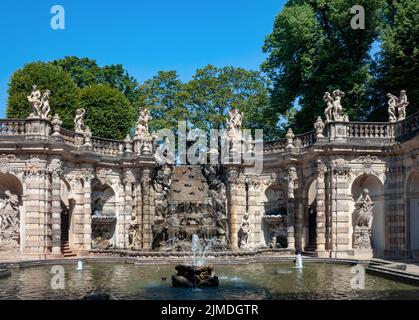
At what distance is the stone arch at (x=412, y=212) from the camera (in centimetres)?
2722

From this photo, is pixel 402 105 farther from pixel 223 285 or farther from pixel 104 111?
pixel 104 111

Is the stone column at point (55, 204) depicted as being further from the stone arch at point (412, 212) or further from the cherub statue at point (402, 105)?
the cherub statue at point (402, 105)

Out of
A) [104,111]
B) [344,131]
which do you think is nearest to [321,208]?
[344,131]

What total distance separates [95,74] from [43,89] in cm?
955

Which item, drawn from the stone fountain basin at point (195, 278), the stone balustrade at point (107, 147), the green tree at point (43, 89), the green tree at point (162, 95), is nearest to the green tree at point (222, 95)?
the green tree at point (162, 95)

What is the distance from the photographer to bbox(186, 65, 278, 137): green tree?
164 feet

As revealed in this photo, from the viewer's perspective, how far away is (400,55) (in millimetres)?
33219

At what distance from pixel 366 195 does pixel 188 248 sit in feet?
33.7

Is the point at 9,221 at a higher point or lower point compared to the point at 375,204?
lower

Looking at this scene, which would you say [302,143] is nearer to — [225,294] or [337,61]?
[337,61]

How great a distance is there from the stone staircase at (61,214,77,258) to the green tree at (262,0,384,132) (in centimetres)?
1917

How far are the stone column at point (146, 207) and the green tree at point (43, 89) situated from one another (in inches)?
561

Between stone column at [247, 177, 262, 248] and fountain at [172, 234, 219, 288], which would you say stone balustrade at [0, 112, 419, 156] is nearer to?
stone column at [247, 177, 262, 248]

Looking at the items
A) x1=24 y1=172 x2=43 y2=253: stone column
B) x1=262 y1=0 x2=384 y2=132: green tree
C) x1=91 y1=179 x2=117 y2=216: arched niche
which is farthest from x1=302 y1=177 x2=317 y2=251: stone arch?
x1=24 y1=172 x2=43 y2=253: stone column
